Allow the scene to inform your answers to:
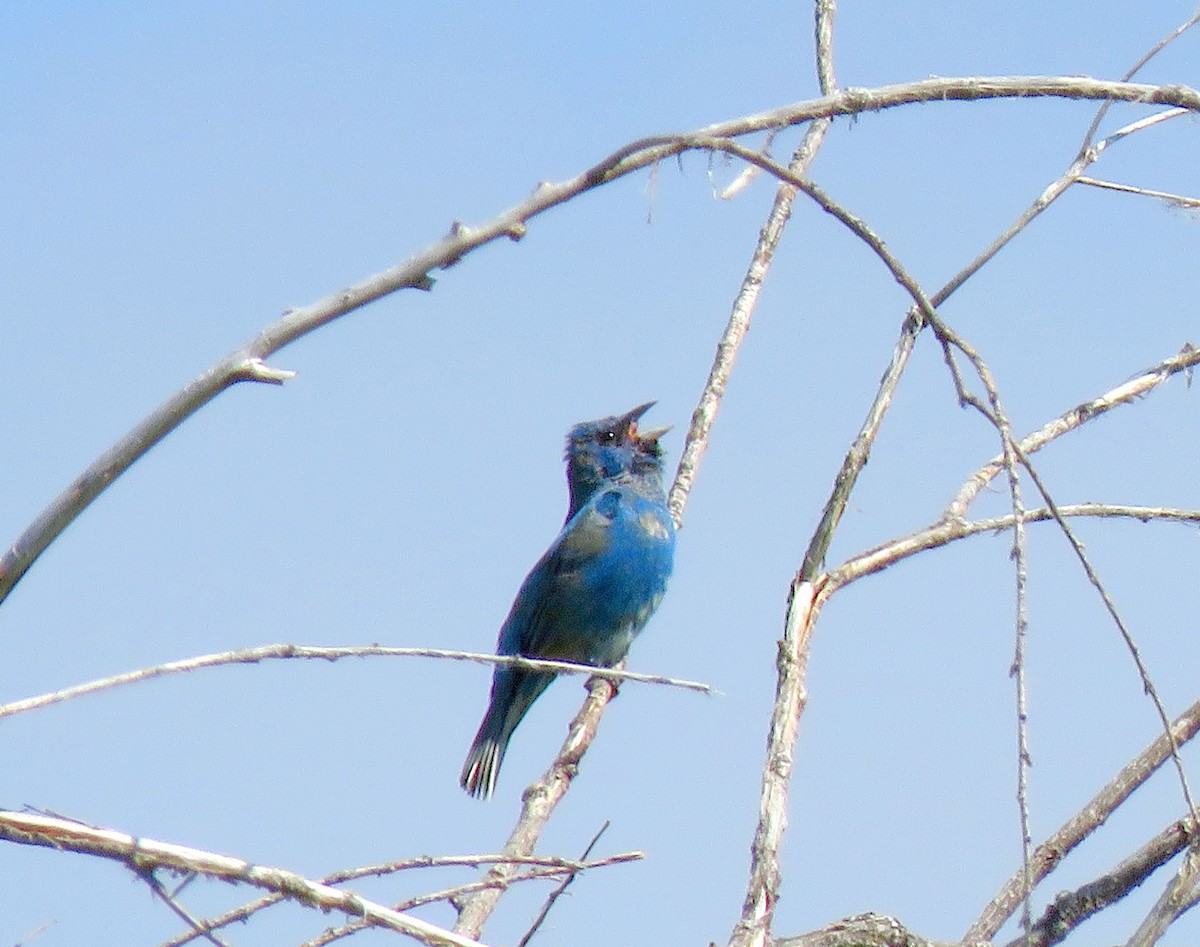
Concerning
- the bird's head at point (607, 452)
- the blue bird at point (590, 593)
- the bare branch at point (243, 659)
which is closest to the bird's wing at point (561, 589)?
the blue bird at point (590, 593)

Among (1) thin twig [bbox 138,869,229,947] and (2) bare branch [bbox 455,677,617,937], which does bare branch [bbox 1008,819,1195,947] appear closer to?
(2) bare branch [bbox 455,677,617,937]

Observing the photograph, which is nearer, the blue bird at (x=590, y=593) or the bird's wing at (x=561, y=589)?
the blue bird at (x=590, y=593)

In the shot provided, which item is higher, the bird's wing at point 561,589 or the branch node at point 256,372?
the bird's wing at point 561,589

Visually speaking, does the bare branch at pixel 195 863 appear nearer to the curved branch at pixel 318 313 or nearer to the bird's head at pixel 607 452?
the curved branch at pixel 318 313

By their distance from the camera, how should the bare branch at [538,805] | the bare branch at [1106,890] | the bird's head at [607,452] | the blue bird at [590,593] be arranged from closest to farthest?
the bare branch at [1106,890]
the bare branch at [538,805]
the blue bird at [590,593]
the bird's head at [607,452]

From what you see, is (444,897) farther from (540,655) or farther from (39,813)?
(540,655)

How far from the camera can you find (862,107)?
97.2 inches

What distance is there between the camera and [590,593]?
785cm

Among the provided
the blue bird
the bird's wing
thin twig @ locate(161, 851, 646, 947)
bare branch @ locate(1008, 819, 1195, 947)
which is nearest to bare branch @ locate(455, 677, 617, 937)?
thin twig @ locate(161, 851, 646, 947)

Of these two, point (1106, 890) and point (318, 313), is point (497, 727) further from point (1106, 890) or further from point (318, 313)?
point (318, 313)

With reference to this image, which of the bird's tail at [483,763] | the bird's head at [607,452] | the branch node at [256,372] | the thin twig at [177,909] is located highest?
the bird's head at [607,452]

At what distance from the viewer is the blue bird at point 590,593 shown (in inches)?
305

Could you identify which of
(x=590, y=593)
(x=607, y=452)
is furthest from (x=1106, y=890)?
(x=607, y=452)

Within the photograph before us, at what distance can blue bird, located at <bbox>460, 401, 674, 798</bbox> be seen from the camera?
7.75m
